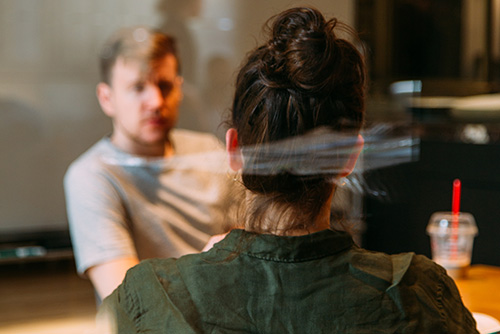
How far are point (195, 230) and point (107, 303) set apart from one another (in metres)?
0.48

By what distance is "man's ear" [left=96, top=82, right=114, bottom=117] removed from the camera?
45.9 inches

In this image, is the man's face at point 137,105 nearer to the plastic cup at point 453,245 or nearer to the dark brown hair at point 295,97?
the dark brown hair at point 295,97

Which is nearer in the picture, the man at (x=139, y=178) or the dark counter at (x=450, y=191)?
the man at (x=139, y=178)

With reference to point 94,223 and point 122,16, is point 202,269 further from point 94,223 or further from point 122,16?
point 122,16

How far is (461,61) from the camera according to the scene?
2.65 m

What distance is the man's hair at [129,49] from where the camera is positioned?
3.96 feet

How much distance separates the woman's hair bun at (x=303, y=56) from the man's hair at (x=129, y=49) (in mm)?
551

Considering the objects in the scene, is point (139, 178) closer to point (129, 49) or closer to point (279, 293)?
point (129, 49)

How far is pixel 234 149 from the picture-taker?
77cm

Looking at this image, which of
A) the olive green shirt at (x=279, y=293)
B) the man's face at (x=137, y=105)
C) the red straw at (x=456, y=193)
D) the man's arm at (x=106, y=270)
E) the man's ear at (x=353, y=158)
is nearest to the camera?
the olive green shirt at (x=279, y=293)

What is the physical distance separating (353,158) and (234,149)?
17 cm

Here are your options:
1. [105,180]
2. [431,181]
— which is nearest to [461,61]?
[431,181]

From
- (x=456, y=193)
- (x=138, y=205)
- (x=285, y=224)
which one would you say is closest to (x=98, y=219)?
(x=138, y=205)

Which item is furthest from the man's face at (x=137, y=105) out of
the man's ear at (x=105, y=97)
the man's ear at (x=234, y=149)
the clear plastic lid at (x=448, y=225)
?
the clear plastic lid at (x=448, y=225)
